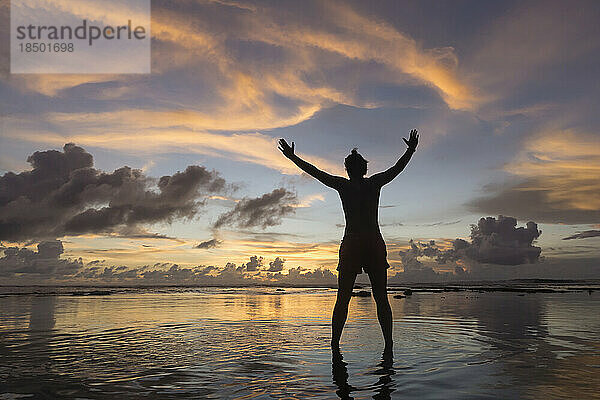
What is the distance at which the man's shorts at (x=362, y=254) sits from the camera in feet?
23.0

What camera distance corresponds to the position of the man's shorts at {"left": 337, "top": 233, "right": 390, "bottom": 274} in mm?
7016

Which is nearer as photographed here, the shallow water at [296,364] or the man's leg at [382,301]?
the shallow water at [296,364]

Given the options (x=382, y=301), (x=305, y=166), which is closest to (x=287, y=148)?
(x=305, y=166)

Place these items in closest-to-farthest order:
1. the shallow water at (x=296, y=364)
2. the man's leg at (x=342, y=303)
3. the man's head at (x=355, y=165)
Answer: the shallow water at (x=296, y=364), the man's leg at (x=342, y=303), the man's head at (x=355, y=165)

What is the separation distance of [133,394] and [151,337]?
5.18m

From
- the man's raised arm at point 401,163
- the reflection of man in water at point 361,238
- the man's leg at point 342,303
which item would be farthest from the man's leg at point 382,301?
the man's raised arm at point 401,163

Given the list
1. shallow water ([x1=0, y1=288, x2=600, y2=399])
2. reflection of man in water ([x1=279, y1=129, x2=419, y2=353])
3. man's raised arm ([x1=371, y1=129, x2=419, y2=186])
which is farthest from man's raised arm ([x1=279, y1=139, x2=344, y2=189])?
shallow water ([x1=0, y1=288, x2=600, y2=399])

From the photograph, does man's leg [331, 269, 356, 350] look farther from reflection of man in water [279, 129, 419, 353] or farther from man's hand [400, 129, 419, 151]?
man's hand [400, 129, 419, 151]

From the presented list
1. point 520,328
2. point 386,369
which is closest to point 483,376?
point 386,369

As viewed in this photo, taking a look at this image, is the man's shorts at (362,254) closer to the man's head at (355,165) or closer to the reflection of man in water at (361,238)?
the reflection of man in water at (361,238)

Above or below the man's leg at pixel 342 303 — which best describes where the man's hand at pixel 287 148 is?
above

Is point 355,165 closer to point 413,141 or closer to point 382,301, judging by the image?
point 413,141

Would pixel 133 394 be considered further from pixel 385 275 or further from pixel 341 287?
pixel 385 275

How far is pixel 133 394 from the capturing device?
15.7 ft
